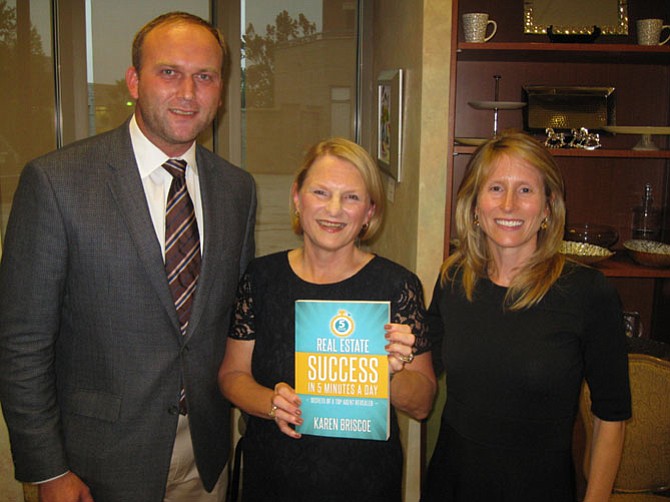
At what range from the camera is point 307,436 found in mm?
1510

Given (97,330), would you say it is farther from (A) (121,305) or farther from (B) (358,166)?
(B) (358,166)

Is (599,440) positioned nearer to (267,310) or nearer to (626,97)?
(267,310)

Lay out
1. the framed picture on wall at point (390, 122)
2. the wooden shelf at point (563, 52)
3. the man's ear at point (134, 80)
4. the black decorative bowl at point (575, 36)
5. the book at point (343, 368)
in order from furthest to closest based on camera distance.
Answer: the framed picture on wall at point (390, 122) < the black decorative bowl at point (575, 36) < the wooden shelf at point (563, 52) < the man's ear at point (134, 80) < the book at point (343, 368)

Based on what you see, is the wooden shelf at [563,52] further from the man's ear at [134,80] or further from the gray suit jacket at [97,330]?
the gray suit jacket at [97,330]

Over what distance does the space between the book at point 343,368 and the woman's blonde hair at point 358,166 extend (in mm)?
298

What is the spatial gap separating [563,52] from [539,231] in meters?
1.41

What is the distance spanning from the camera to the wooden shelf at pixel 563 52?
8.18 ft

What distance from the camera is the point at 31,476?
4.94ft

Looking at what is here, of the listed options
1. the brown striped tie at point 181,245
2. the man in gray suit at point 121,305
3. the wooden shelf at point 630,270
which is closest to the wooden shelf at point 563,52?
the wooden shelf at point 630,270

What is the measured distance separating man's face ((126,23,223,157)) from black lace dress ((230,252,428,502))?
439 millimetres

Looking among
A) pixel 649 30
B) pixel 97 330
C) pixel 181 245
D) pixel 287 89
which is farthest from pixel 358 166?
pixel 287 89

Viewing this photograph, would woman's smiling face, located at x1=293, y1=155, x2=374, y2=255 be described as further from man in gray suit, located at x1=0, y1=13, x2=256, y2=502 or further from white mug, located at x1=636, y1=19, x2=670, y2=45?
white mug, located at x1=636, y1=19, x2=670, y2=45

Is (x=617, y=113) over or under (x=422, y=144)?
over

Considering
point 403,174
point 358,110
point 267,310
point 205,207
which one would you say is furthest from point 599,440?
point 358,110
